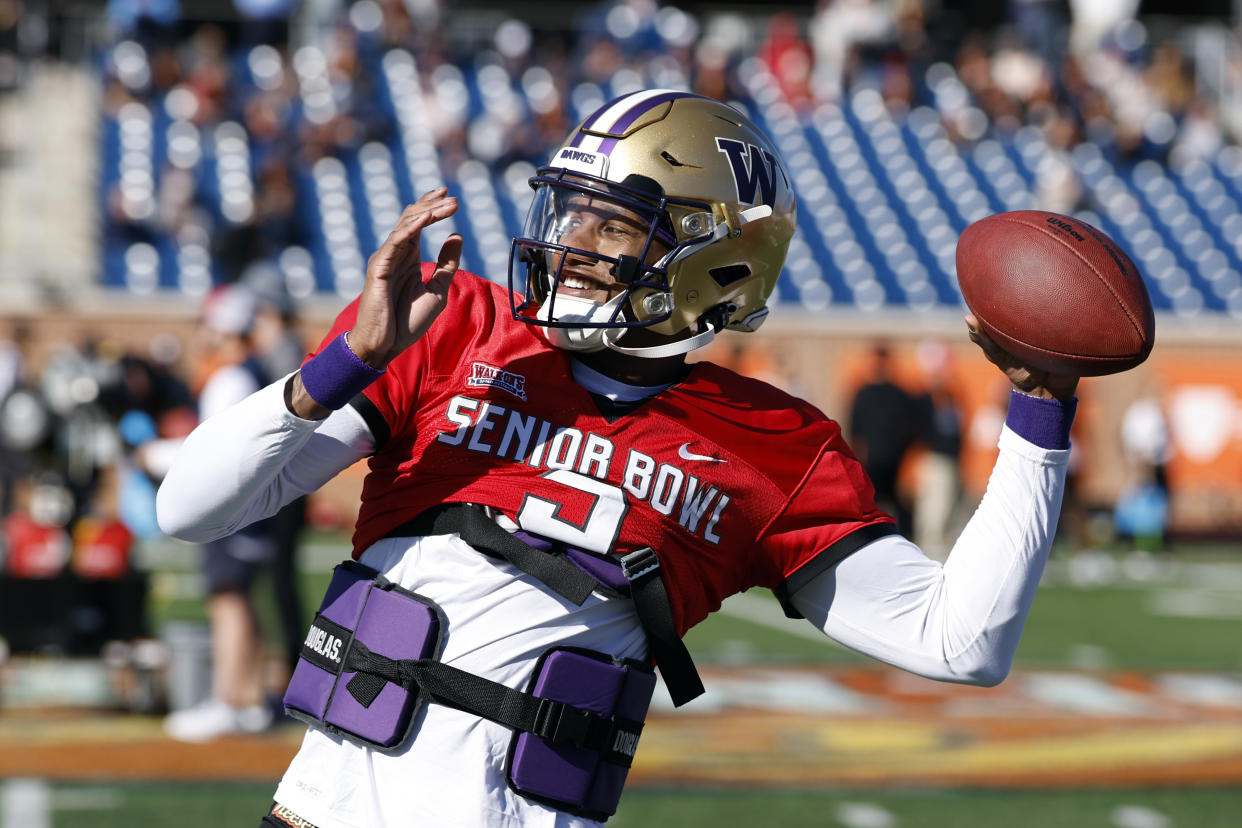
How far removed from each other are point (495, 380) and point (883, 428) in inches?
387

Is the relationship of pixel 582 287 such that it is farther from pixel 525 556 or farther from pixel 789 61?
pixel 789 61

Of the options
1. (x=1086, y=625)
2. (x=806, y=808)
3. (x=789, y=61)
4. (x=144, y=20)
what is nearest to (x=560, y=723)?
(x=806, y=808)

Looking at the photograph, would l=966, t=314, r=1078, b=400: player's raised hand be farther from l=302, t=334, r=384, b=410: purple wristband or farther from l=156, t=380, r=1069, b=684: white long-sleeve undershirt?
l=302, t=334, r=384, b=410: purple wristband

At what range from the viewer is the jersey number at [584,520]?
221 cm

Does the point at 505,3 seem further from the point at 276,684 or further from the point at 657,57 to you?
the point at 276,684

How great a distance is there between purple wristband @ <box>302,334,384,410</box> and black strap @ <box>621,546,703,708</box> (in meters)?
0.46

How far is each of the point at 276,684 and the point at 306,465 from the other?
199 inches

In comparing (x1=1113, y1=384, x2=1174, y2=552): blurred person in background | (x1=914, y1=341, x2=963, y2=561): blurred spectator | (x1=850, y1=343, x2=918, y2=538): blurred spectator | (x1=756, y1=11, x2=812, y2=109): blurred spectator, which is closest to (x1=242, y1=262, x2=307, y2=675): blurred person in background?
(x1=850, y1=343, x2=918, y2=538): blurred spectator

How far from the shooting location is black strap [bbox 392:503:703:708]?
86.5 inches

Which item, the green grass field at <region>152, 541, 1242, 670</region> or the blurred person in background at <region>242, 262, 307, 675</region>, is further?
the green grass field at <region>152, 541, 1242, 670</region>

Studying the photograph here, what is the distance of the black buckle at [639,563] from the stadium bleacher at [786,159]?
45.4 ft

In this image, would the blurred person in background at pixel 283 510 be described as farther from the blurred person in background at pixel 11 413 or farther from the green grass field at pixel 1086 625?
→ the blurred person in background at pixel 11 413

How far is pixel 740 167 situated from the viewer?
2.53m

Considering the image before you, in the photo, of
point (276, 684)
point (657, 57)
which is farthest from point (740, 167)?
point (657, 57)
